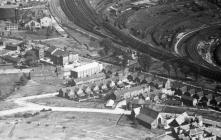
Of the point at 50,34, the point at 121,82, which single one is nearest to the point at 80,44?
the point at 50,34

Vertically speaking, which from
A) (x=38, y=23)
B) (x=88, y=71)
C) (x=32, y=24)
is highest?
(x=38, y=23)

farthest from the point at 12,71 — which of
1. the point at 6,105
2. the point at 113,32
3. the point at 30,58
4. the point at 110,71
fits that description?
the point at 113,32

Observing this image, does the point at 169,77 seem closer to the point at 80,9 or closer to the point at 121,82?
the point at 121,82

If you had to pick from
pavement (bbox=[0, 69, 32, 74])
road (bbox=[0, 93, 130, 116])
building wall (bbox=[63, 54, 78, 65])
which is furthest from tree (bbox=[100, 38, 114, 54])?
road (bbox=[0, 93, 130, 116])

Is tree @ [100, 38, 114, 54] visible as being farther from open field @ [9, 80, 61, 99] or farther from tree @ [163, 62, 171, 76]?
open field @ [9, 80, 61, 99]

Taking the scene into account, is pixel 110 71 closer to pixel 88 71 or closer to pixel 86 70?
pixel 88 71
